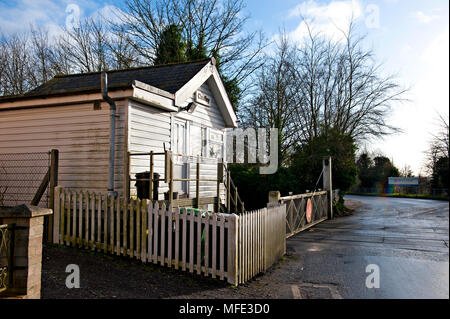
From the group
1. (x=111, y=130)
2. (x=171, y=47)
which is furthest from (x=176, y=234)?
(x=171, y=47)

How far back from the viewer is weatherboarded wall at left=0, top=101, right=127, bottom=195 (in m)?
9.55

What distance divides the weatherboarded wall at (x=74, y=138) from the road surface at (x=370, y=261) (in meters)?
5.29

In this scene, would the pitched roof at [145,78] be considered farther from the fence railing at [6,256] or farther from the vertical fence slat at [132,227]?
the fence railing at [6,256]

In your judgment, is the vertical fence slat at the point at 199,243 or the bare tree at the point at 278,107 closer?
the vertical fence slat at the point at 199,243

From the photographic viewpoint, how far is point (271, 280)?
263 inches

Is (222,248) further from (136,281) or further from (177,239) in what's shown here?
(136,281)

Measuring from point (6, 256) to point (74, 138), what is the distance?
21.2ft

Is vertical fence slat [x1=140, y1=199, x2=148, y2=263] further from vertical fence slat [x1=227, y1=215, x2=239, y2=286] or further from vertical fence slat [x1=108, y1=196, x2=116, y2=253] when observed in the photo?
vertical fence slat [x1=227, y1=215, x2=239, y2=286]

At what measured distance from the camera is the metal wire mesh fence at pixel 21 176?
10.4 meters

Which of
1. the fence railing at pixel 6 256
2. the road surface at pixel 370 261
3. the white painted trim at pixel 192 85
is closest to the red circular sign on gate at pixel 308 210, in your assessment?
the road surface at pixel 370 261

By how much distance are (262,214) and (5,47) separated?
75.0 feet

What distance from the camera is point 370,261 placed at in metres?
8.02
